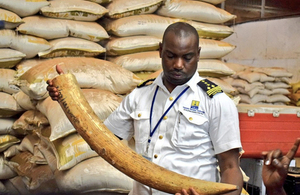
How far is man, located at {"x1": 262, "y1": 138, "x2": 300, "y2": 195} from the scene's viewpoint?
4.32ft

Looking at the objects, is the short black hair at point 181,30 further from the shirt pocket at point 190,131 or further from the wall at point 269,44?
the wall at point 269,44

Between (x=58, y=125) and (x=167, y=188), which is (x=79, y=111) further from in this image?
(x=58, y=125)

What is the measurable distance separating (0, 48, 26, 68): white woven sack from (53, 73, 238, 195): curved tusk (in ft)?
5.22

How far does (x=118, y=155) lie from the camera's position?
1271mm

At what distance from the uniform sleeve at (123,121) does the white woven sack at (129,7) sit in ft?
5.13

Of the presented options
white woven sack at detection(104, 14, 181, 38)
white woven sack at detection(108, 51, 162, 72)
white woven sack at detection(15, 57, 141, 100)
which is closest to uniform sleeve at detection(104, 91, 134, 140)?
white woven sack at detection(15, 57, 141, 100)

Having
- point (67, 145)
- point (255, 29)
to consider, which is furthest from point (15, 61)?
point (255, 29)

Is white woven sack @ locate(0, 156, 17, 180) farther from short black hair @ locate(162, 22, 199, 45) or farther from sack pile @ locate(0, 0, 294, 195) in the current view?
short black hair @ locate(162, 22, 199, 45)

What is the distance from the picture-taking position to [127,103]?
63.2 inches

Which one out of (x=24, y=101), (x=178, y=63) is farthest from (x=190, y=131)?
(x=24, y=101)

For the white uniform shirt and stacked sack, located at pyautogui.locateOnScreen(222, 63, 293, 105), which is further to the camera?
stacked sack, located at pyautogui.locateOnScreen(222, 63, 293, 105)

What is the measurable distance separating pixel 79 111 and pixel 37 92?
1.27 metres

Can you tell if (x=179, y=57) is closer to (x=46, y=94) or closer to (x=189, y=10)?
(x=46, y=94)

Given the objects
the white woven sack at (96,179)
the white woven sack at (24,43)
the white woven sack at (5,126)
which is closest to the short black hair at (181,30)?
the white woven sack at (96,179)
